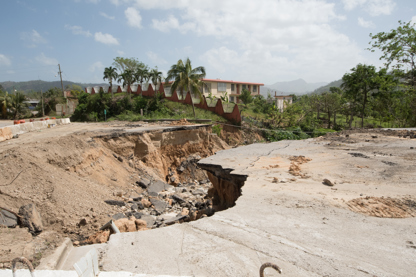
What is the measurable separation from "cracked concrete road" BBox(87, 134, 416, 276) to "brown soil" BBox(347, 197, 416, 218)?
0.14 meters

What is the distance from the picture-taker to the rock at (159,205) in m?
8.78

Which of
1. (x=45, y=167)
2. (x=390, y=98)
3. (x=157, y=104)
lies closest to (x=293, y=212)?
(x=45, y=167)

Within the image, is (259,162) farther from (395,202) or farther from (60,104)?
(60,104)

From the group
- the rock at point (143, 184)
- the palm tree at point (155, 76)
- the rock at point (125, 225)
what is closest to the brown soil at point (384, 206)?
the rock at point (125, 225)

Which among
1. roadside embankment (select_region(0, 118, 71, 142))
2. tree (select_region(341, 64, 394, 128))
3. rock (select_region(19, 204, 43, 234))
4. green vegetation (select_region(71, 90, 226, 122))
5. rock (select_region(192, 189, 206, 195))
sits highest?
tree (select_region(341, 64, 394, 128))

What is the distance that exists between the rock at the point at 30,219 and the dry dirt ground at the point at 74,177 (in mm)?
334

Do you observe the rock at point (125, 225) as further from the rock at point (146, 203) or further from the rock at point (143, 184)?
the rock at point (143, 184)

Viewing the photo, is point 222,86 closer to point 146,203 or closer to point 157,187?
point 157,187

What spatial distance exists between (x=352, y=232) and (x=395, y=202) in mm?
→ 1344

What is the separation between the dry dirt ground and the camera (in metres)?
4.52

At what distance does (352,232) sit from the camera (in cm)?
329

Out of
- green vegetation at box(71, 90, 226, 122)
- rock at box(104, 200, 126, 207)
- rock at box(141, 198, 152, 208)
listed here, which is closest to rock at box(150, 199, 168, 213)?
rock at box(141, 198, 152, 208)

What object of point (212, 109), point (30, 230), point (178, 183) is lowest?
point (178, 183)

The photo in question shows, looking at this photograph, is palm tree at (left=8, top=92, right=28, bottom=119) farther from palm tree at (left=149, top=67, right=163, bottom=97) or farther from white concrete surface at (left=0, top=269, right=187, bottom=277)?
white concrete surface at (left=0, top=269, right=187, bottom=277)
